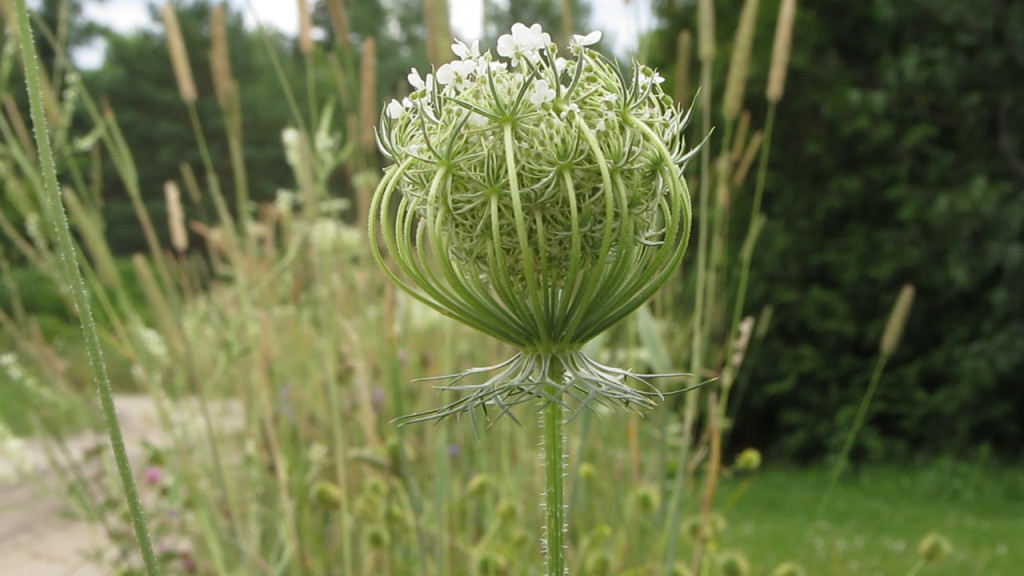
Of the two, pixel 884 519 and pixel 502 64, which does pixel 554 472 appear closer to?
pixel 502 64

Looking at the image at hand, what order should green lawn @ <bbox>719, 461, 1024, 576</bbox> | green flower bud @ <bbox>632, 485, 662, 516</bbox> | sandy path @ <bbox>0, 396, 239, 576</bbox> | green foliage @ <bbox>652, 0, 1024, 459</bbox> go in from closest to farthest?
→ green flower bud @ <bbox>632, 485, 662, 516</bbox> → sandy path @ <bbox>0, 396, 239, 576</bbox> → green lawn @ <bbox>719, 461, 1024, 576</bbox> → green foliage @ <bbox>652, 0, 1024, 459</bbox>

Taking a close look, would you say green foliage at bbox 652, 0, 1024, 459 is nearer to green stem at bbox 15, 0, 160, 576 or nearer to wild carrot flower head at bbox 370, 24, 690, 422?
wild carrot flower head at bbox 370, 24, 690, 422

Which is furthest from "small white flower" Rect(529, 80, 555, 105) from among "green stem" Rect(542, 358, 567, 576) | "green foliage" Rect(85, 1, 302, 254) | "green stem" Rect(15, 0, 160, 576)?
"green foliage" Rect(85, 1, 302, 254)

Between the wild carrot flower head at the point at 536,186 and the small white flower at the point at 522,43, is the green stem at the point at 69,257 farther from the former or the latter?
the small white flower at the point at 522,43

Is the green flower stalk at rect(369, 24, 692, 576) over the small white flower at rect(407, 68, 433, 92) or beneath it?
beneath

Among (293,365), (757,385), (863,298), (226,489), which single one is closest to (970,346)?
(863,298)

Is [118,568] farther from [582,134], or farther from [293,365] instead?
[582,134]

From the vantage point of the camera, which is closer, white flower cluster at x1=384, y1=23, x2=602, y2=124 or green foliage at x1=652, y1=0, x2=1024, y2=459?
white flower cluster at x1=384, y1=23, x2=602, y2=124
